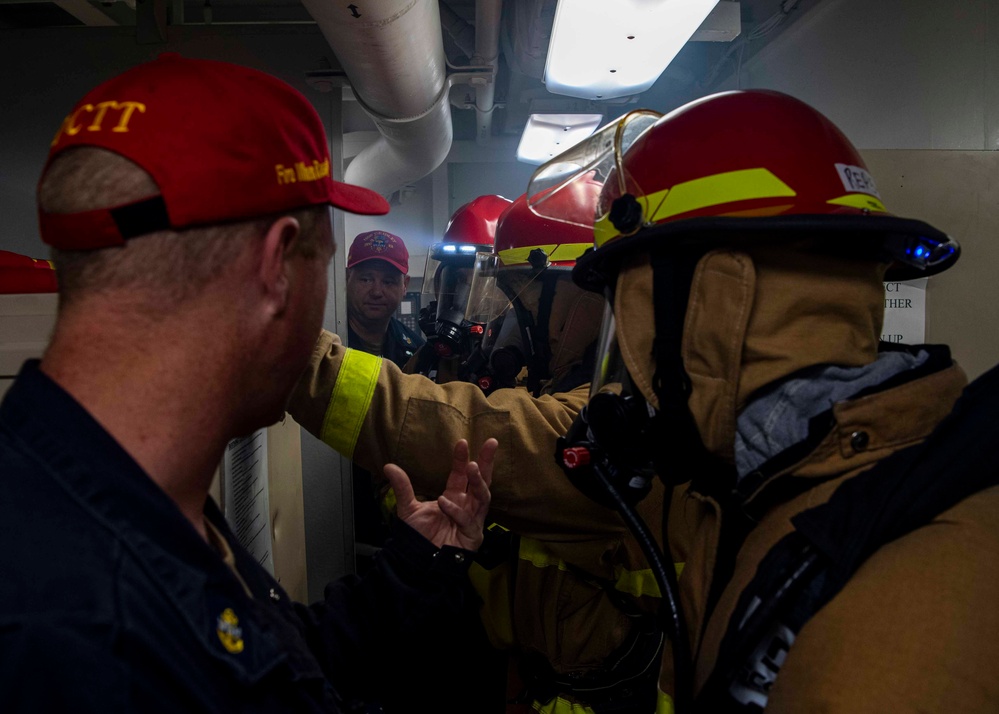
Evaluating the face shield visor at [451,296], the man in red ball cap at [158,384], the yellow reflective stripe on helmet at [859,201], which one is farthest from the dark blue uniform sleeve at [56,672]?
the face shield visor at [451,296]

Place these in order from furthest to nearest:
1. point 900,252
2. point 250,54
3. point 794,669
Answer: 1. point 250,54
2. point 900,252
3. point 794,669

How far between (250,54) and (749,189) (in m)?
2.51

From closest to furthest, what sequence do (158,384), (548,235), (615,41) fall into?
1. (158,384)
2. (548,235)
3. (615,41)

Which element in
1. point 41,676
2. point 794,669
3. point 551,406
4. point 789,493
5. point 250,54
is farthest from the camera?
point 250,54

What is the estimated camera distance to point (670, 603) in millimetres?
1129

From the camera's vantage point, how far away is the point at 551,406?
1712 mm

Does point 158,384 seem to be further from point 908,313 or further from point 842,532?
point 908,313

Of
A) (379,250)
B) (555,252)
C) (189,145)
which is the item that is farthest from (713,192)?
(379,250)

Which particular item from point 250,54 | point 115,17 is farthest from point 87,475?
point 115,17

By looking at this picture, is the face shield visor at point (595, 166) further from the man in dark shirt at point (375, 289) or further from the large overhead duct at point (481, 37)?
the man in dark shirt at point (375, 289)

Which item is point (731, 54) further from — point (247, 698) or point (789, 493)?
point (247, 698)

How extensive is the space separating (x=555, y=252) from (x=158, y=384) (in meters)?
1.95

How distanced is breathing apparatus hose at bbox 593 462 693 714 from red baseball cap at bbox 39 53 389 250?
82 cm

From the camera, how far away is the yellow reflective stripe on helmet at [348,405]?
63.8 inches
